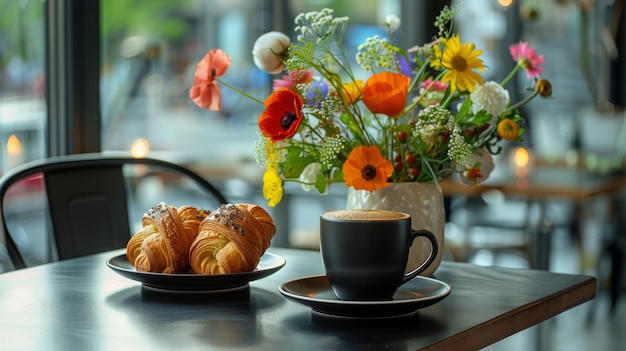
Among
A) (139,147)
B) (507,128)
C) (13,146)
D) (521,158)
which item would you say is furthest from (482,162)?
(521,158)

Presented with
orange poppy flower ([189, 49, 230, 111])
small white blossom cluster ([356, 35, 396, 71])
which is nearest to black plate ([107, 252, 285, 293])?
orange poppy flower ([189, 49, 230, 111])

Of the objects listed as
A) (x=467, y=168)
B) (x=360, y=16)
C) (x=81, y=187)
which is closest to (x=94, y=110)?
(x=81, y=187)

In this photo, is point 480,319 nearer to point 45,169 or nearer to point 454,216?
point 45,169

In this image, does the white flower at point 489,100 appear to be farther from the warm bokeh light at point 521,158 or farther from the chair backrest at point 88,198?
the warm bokeh light at point 521,158

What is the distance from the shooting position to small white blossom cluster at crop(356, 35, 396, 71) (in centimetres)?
169

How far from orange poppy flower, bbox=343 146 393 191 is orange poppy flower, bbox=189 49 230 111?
0.83ft

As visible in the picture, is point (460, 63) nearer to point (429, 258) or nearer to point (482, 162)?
point (482, 162)

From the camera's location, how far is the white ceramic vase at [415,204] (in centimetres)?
165

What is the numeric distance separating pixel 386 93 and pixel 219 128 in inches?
128

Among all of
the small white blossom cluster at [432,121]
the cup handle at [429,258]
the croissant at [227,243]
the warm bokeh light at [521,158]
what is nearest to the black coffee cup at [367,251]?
the cup handle at [429,258]

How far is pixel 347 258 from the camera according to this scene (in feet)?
4.38

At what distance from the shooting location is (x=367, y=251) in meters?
1.32

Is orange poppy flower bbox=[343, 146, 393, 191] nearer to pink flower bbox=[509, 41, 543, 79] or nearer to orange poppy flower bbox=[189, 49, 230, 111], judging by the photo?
orange poppy flower bbox=[189, 49, 230, 111]

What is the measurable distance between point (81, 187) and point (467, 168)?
0.96 m
